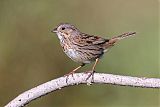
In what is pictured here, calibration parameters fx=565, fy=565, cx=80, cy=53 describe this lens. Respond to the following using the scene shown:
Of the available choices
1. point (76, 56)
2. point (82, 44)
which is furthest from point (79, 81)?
point (82, 44)

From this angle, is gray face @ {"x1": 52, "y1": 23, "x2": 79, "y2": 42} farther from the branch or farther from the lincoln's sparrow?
the branch

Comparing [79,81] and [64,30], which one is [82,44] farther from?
[79,81]

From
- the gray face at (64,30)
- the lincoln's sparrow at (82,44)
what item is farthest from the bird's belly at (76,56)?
the gray face at (64,30)

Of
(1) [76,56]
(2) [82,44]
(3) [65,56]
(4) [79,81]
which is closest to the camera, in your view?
(4) [79,81]

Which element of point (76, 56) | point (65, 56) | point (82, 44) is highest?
point (65, 56)

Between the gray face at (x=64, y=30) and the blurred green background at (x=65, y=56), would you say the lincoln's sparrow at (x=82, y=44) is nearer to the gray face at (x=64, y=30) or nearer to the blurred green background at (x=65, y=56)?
the gray face at (x=64, y=30)

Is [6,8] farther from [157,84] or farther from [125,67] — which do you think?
[157,84]

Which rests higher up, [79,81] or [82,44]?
[82,44]

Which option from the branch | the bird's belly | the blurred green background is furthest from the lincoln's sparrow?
the blurred green background
